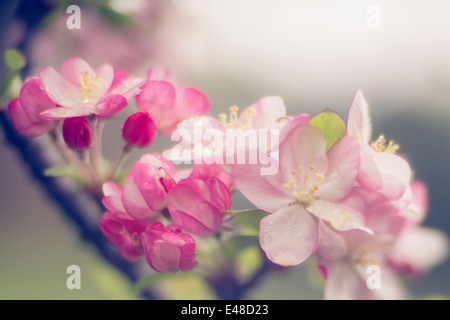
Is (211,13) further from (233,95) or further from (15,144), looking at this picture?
(15,144)

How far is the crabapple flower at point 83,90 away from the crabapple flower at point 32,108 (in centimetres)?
1

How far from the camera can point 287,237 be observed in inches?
18.0

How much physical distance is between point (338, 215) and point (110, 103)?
0.91 feet

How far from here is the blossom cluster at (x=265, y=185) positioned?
0.46 meters

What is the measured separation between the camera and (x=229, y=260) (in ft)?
2.11

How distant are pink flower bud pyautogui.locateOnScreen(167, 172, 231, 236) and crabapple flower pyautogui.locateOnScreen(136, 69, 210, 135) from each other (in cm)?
13

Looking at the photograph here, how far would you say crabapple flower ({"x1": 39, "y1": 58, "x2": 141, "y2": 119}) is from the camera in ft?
1.68

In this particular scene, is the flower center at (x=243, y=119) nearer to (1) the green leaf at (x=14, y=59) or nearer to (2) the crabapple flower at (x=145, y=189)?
(2) the crabapple flower at (x=145, y=189)

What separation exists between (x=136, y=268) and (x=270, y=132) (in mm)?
339

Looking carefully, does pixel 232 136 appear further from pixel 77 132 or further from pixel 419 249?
pixel 419 249

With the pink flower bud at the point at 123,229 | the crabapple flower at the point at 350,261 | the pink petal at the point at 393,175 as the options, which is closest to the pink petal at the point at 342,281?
the crabapple flower at the point at 350,261

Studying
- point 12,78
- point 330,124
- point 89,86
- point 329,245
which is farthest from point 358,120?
point 12,78

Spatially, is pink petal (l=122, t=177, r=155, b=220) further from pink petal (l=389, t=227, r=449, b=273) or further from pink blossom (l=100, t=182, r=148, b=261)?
pink petal (l=389, t=227, r=449, b=273)

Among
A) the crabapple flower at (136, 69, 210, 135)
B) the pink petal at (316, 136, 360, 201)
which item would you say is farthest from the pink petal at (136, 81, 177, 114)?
the pink petal at (316, 136, 360, 201)
